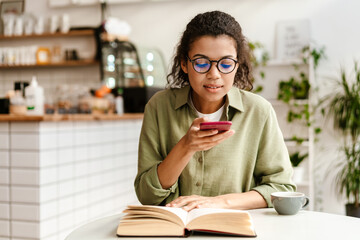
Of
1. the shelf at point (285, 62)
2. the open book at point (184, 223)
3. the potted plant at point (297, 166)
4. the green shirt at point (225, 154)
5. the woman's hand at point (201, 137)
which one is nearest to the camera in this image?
the open book at point (184, 223)

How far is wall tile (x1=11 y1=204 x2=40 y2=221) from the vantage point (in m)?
2.70

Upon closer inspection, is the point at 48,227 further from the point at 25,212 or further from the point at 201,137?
the point at 201,137

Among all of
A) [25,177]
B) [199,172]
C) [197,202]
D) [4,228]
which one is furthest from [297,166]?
[197,202]

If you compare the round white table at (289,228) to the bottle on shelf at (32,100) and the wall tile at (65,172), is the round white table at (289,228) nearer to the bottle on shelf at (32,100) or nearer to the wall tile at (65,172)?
the wall tile at (65,172)

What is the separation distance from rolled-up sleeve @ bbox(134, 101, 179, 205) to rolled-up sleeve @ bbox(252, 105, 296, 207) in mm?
315

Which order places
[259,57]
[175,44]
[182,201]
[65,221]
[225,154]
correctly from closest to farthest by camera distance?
[182,201] → [225,154] → [65,221] → [175,44] → [259,57]

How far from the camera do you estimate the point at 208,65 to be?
4.67ft

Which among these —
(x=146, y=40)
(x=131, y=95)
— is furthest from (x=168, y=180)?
(x=146, y=40)

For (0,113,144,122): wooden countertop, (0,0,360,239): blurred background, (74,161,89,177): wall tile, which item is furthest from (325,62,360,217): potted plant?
(74,161,89,177): wall tile

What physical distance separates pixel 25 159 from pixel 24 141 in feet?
0.36

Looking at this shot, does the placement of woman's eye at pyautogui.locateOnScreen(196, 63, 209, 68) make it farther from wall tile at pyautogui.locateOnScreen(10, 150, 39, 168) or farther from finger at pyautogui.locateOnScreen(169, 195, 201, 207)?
wall tile at pyautogui.locateOnScreen(10, 150, 39, 168)

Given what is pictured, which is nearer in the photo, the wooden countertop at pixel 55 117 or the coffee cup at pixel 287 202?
the coffee cup at pixel 287 202

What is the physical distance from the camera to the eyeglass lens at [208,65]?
4.68ft

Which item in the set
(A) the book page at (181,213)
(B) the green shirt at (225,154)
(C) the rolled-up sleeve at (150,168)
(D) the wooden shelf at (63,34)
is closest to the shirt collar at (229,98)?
(B) the green shirt at (225,154)
